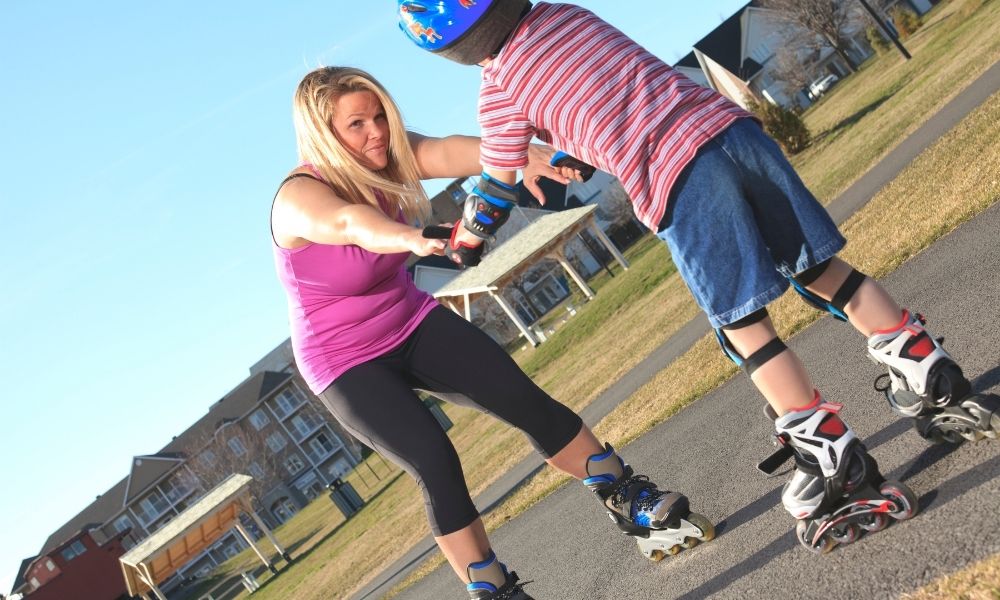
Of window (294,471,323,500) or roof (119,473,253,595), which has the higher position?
roof (119,473,253,595)

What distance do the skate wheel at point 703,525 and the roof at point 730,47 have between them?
74.1 metres

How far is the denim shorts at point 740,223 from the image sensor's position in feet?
9.55

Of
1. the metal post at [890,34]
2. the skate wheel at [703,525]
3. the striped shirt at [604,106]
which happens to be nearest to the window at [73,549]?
the metal post at [890,34]

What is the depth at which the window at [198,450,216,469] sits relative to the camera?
8199 cm

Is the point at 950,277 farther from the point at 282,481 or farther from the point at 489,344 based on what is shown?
the point at 282,481

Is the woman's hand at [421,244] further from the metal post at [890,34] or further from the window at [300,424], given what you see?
the window at [300,424]

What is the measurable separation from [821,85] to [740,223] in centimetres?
7106

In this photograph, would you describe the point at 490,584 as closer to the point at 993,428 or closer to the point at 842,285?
the point at 842,285

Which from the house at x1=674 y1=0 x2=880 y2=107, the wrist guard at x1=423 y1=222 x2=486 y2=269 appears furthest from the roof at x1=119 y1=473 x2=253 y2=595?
the house at x1=674 y1=0 x2=880 y2=107

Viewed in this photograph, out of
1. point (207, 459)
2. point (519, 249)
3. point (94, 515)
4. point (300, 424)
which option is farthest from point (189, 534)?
point (94, 515)

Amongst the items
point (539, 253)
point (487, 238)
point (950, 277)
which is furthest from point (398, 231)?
point (539, 253)

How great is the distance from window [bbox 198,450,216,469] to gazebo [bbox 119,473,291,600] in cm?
5390

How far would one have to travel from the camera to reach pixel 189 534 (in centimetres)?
2769

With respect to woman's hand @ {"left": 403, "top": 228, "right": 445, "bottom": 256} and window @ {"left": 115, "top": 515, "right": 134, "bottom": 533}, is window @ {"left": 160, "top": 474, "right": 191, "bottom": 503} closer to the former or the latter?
window @ {"left": 115, "top": 515, "right": 134, "bottom": 533}
